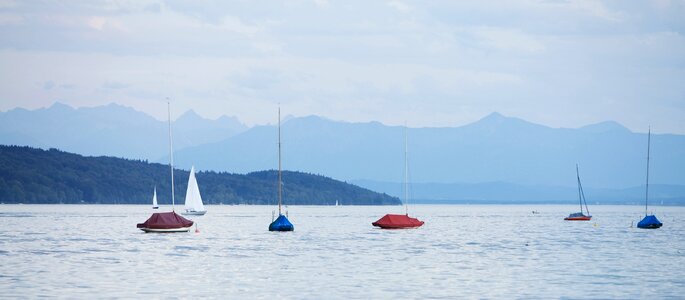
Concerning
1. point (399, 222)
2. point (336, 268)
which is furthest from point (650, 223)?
point (336, 268)

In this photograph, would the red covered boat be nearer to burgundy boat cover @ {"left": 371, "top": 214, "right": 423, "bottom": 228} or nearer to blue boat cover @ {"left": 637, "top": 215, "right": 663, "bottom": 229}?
burgundy boat cover @ {"left": 371, "top": 214, "right": 423, "bottom": 228}

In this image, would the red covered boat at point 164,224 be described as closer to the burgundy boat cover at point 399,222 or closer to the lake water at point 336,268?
the lake water at point 336,268

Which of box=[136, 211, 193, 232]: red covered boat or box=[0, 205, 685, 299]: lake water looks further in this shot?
box=[136, 211, 193, 232]: red covered boat

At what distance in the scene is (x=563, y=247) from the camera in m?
104

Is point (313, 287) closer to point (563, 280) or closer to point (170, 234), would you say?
point (563, 280)

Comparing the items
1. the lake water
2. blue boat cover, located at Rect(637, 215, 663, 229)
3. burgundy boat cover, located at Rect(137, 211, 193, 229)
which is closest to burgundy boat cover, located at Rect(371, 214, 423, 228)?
the lake water

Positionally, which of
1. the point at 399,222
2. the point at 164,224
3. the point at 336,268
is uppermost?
the point at 164,224

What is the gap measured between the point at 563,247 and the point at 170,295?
57.9 m

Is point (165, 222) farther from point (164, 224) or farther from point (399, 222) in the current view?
point (399, 222)

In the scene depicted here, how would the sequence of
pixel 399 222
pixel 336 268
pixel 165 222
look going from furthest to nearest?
pixel 399 222
pixel 165 222
pixel 336 268

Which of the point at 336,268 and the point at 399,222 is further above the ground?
the point at 399,222

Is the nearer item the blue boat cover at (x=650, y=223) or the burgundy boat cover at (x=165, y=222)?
the burgundy boat cover at (x=165, y=222)

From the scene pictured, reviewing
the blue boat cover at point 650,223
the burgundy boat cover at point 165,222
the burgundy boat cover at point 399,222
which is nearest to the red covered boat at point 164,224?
the burgundy boat cover at point 165,222

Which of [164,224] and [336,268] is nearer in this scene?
[336,268]
